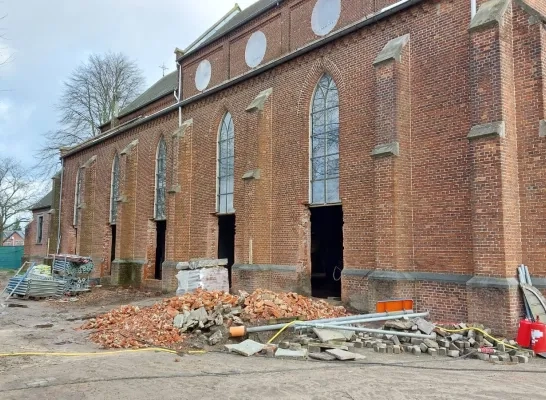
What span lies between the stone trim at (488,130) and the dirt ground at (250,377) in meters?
4.33

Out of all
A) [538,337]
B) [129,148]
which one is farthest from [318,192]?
[129,148]

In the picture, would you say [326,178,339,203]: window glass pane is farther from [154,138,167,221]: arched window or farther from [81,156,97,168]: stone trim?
[81,156,97,168]: stone trim

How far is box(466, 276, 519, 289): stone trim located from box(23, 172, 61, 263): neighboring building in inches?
1161

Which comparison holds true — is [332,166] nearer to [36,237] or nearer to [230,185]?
[230,185]

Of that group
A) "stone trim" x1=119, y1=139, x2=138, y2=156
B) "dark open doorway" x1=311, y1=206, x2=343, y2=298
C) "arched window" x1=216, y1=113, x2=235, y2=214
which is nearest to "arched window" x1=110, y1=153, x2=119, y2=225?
"stone trim" x1=119, y1=139, x2=138, y2=156

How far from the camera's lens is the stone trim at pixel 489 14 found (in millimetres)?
9523

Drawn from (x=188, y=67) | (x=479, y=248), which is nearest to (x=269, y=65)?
(x=188, y=67)

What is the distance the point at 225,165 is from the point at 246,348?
1031 cm

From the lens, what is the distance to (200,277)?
14203 millimetres

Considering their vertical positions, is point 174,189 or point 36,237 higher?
point 174,189

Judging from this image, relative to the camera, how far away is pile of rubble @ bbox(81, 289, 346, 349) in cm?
938

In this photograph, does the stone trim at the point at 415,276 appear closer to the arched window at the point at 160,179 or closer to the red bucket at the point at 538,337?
the red bucket at the point at 538,337

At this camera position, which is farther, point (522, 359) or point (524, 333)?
point (524, 333)

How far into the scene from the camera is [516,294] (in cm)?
895
